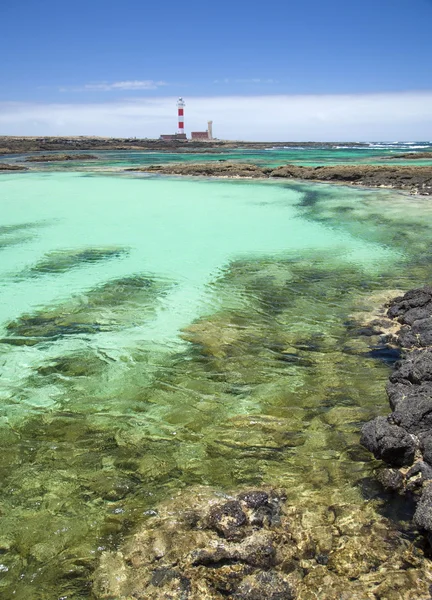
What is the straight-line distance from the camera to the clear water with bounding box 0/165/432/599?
3852mm

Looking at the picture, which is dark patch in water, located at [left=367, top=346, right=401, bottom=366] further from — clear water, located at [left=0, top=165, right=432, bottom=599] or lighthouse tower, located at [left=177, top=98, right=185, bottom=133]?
lighthouse tower, located at [left=177, top=98, right=185, bottom=133]

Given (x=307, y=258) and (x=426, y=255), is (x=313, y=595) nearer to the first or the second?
(x=307, y=258)

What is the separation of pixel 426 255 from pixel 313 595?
10.6 metres

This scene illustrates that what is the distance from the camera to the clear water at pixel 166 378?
3852 millimetres

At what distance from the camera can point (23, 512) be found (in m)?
3.74

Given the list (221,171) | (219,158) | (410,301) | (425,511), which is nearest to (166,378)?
(425,511)

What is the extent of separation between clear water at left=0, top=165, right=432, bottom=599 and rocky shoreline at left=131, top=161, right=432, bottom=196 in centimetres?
1410

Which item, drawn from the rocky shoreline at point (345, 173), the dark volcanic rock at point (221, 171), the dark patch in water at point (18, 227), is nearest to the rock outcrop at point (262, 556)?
the dark patch in water at point (18, 227)

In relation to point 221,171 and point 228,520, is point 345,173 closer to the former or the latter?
point 221,171

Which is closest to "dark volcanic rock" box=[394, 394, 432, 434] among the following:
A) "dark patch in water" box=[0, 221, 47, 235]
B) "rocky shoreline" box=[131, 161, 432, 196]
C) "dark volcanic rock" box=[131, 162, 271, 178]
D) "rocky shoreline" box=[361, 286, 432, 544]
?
"rocky shoreline" box=[361, 286, 432, 544]

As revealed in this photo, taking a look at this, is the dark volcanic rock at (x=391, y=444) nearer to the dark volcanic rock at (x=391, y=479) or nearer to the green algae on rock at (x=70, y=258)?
the dark volcanic rock at (x=391, y=479)

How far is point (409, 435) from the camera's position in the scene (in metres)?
4.31

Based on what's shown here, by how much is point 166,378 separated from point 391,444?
2809 mm

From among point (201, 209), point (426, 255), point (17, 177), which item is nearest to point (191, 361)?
point (426, 255)
